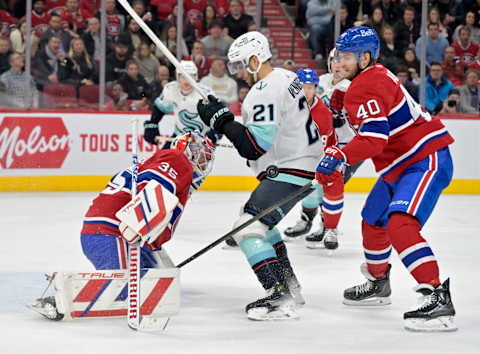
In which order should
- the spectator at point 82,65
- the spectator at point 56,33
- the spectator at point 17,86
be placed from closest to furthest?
the spectator at point 17,86, the spectator at point 56,33, the spectator at point 82,65

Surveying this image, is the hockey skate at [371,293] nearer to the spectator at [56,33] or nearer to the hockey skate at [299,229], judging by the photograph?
the hockey skate at [299,229]

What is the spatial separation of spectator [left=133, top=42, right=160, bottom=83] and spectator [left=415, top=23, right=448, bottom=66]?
286cm

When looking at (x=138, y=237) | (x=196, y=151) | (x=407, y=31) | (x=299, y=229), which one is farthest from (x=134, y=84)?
(x=138, y=237)

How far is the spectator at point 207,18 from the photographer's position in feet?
31.0

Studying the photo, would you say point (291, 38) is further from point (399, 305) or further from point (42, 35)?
point (399, 305)

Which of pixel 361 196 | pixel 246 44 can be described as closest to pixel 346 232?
pixel 361 196

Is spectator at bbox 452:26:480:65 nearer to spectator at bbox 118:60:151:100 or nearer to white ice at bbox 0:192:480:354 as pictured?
white ice at bbox 0:192:480:354

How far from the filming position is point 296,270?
5059 mm

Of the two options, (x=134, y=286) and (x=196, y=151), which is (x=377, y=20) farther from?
(x=134, y=286)

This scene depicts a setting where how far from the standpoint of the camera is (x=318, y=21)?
9.62 m

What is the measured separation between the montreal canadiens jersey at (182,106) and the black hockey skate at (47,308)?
3.46 meters

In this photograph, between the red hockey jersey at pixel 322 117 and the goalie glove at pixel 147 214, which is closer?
the goalie glove at pixel 147 214

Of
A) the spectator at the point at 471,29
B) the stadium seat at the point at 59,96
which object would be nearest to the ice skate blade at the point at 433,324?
the stadium seat at the point at 59,96

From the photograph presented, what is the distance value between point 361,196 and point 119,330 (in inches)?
223
